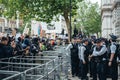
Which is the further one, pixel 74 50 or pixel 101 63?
pixel 74 50

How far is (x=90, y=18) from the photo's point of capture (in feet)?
311

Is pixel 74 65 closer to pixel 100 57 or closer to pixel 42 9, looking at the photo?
pixel 100 57

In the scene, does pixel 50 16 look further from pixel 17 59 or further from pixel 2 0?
pixel 17 59

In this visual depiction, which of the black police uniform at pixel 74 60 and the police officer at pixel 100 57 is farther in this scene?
the black police uniform at pixel 74 60

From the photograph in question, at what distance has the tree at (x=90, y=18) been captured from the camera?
93.8 m

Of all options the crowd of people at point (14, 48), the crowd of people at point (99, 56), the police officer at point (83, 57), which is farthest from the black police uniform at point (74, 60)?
the crowd of people at point (14, 48)

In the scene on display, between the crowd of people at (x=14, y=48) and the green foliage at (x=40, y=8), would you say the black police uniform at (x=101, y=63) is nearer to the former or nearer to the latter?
the crowd of people at (x=14, y=48)

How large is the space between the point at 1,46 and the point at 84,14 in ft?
273

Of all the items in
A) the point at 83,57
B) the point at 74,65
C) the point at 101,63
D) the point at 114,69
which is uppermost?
the point at 83,57

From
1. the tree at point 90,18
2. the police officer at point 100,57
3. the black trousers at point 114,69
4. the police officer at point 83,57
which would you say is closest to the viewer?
the police officer at point 100,57

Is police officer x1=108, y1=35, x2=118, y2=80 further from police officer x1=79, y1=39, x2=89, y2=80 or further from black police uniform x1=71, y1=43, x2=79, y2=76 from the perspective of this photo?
black police uniform x1=71, y1=43, x2=79, y2=76

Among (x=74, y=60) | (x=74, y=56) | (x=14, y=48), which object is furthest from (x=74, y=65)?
(x=14, y=48)

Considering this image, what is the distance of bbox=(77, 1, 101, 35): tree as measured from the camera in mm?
93812

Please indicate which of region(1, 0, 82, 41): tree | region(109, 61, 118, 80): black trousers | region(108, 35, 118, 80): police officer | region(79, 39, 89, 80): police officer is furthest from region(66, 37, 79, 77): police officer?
region(1, 0, 82, 41): tree
